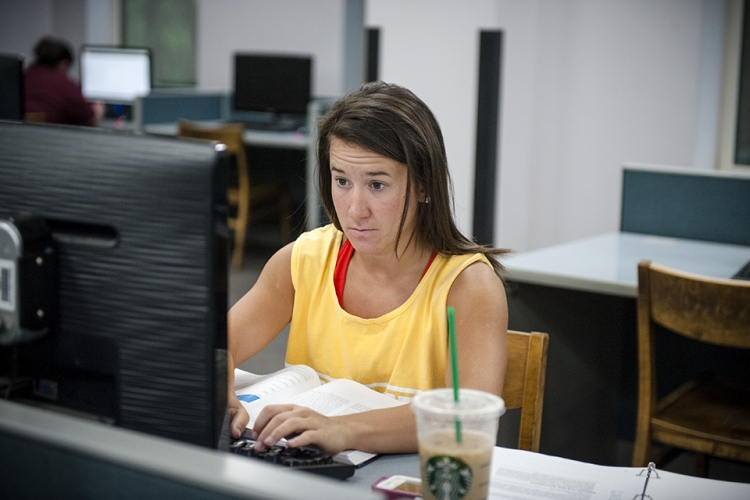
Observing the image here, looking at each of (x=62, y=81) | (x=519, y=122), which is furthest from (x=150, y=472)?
(x=62, y=81)

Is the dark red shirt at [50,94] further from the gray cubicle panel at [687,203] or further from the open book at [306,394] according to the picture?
the open book at [306,394]

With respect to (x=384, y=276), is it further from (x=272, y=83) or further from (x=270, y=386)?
(x=272, y=83)

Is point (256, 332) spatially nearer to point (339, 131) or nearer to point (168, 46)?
point (339, 131)

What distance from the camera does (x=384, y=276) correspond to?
1.39m

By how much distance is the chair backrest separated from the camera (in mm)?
1767

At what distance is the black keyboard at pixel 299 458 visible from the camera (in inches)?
36.0

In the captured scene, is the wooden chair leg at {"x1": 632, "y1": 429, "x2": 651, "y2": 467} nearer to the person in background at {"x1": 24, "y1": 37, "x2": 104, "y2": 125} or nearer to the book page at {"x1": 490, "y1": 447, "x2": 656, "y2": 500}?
the book page at {"x1": 490, "y1": 447, "x2": 656, "y2": 500}

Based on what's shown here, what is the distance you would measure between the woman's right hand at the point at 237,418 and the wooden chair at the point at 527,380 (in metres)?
0.46

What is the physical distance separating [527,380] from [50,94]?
15.4ft

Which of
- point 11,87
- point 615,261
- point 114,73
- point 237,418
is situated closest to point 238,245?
point 114,73

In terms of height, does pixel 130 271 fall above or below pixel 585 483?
above

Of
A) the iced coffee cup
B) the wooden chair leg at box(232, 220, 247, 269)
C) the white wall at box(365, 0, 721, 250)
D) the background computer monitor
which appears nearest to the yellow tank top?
the iced coffee cup

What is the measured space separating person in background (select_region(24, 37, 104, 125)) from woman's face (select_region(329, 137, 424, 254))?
172 inches

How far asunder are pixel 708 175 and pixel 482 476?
2.20 metres
